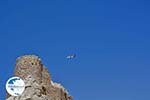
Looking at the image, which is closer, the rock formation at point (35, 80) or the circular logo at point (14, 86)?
the circular logo at point (14, 86)

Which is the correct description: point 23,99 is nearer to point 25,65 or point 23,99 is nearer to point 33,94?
point 33,94

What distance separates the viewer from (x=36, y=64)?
194ft

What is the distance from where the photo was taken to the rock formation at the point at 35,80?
55969 mm

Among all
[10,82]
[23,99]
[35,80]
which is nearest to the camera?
[10,82]

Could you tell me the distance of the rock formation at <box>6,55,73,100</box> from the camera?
5597 cm

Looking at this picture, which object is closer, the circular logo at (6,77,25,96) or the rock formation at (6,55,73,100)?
the circular logo at (6,77,25,96)

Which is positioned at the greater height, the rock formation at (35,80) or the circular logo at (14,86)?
the rock formation at (35,80)

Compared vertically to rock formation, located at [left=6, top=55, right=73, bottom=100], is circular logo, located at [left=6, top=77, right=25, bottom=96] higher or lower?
lower

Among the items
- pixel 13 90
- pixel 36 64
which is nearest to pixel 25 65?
pixel 36 64

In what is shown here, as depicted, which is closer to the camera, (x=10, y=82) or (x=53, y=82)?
(x=10, y=82)

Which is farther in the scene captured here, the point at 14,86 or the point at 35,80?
the point at 35,80

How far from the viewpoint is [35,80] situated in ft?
190

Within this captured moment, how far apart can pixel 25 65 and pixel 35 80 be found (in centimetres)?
233

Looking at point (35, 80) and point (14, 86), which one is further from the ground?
point (35, 80)
